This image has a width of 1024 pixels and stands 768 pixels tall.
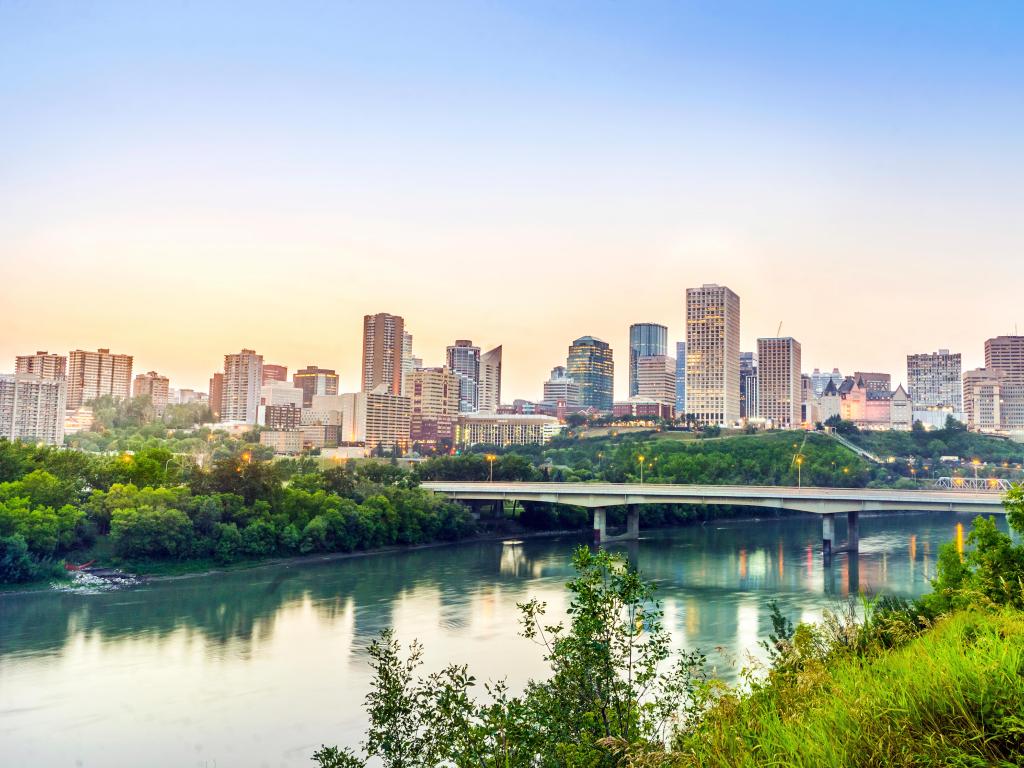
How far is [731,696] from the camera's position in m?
7.24

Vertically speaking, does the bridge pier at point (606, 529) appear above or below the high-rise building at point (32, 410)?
below

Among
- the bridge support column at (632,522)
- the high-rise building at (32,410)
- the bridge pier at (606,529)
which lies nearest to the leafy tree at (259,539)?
the bridge pier at (606,529)

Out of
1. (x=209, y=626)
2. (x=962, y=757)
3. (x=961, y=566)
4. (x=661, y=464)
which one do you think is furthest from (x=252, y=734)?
(x=661, y=464)

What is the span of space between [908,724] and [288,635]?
34.0m

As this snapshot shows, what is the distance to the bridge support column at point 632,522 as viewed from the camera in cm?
7244

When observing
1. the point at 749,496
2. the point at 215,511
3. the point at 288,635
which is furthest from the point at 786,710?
the point at 749,496

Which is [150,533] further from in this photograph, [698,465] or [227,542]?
[698,465]

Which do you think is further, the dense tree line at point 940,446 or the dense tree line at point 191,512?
the dense tree line at point 940,446

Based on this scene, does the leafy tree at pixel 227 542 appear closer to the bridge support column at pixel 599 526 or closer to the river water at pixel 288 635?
the river water at pixel 288 635

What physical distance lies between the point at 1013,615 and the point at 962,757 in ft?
17.0

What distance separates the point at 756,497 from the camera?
63.6 m

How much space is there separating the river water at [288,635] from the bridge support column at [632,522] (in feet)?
27.4

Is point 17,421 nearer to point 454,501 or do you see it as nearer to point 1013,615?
point 454,501

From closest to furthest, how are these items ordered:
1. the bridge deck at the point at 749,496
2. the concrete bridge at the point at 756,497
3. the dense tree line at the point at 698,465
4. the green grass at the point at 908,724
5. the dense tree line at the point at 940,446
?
the green grass at the point at 908,724
the bridge deck at the point at 749,496
the concrete bridge at the point at 756,497
the dense tree line at the point at 698,465
the dense tree line at the point at 940,446
